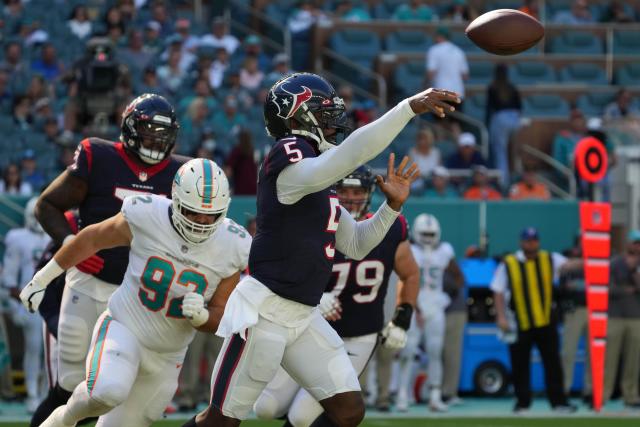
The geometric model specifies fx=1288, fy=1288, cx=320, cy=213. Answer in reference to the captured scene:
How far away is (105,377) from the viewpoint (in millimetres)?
5309

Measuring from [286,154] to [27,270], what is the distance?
620 cm

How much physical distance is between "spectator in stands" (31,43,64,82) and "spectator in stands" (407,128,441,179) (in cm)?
382

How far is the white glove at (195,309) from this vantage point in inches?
213

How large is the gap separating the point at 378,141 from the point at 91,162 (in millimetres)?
2125

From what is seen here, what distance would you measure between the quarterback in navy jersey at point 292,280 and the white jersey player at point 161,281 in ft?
1.16

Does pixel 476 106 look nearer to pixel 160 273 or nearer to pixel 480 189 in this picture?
pixel 480 189

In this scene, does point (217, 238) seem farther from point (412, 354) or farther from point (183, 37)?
point (183, 37)

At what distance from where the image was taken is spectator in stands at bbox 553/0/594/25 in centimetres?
1733

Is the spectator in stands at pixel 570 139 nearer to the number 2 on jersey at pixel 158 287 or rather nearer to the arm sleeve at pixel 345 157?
the number 2 on jersey at pixel 158 287

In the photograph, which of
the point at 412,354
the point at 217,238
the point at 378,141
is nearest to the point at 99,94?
the point at 412,354

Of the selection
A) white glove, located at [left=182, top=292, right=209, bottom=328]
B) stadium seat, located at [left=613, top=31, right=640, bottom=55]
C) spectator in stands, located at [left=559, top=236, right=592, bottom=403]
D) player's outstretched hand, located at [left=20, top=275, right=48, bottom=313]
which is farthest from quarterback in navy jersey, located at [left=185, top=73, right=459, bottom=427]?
stadium seat, located at [left=613, top=31, right=640, bottom=55]

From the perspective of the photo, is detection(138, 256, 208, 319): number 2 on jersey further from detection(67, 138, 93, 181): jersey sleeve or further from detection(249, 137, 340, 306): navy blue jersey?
detection(67, 138, 93, 181): jersey sleeve

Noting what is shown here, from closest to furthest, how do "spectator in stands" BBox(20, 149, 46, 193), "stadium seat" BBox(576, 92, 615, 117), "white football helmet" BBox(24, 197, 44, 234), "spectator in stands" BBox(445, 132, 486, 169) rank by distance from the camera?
"white football helmet" BBox(24, 197, 44, 234) < "spectator in stands" BBox(20, 149, 46, 193) < "spectator in stands" BBox(445, 132, 486, 169) < "stadium seat" BBox(576, 92, 615, 117)

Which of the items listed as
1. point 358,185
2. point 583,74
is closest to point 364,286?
point 358,185
